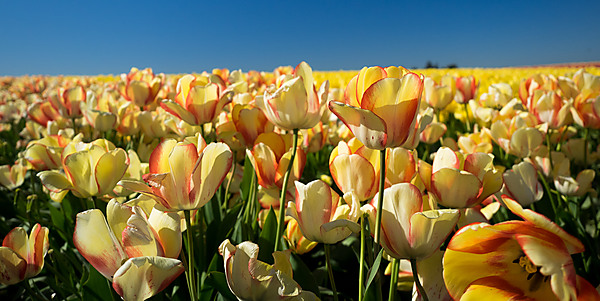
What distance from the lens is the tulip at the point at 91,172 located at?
0.87 meters

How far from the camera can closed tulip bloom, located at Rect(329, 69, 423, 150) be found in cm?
60

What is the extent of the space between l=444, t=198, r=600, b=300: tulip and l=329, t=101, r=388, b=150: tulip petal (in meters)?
0.20

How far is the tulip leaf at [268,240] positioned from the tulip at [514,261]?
0.49m

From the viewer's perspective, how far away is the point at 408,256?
0.60 metres

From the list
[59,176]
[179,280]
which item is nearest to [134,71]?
[59,176]

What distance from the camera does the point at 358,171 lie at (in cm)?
75

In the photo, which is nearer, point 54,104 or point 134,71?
point 54,104

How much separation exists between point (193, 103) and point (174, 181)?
0.56m

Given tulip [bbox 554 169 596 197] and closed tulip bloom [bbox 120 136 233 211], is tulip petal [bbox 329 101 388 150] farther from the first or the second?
tulip [bbox 554 169 596 197]

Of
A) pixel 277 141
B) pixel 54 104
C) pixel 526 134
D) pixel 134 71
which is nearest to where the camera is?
pixel 277 141

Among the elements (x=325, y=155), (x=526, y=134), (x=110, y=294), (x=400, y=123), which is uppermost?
(x=400, y=123)

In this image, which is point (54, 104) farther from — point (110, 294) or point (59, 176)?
point (110, 294)

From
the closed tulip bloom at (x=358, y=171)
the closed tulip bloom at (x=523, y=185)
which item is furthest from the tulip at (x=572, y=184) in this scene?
the closed tulip bloom at (x=358, y=171)

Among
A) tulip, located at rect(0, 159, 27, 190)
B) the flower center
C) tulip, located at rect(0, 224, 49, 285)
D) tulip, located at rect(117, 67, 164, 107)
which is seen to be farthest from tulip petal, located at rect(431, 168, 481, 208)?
tulip, located at rect(0, 159, 27, 190)
